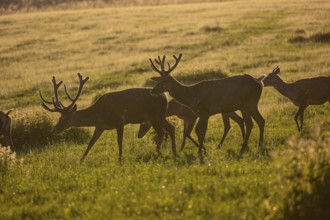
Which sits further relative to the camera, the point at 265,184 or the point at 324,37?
the point at 324,37

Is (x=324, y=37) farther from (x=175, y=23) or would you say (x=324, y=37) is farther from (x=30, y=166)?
(x=30, y=166)

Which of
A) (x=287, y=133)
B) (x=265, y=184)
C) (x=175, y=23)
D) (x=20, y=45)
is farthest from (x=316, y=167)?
(x=175, y=23)

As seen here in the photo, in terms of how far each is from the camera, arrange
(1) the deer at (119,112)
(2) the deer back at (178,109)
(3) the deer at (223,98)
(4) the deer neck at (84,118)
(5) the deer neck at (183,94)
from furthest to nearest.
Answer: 1. (2) the deer back at (178,109)
2. (4) the deer neck at (84,118)
3. (5) the deer neck at (183,94)
4. (1) the deer at (119,112)
5. (3) the deer at (223,98)

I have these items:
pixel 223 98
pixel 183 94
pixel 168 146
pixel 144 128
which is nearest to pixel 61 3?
pixel 144 128

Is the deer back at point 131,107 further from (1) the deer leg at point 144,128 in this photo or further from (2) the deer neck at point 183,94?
(1) the deer leg at point 144,128

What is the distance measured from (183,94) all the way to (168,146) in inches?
53.4

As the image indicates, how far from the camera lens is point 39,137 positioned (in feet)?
52.0

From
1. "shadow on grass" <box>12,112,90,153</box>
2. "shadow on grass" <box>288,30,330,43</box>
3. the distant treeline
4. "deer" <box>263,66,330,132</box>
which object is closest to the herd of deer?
"deer" <box>263,66,330,132</box>

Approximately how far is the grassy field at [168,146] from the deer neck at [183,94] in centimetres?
100

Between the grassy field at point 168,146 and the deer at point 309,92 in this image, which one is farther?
the deer at point 309,92

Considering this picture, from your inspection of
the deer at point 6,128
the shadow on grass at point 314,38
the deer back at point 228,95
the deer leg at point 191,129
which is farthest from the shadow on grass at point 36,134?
the shadow on grass at point 314,38

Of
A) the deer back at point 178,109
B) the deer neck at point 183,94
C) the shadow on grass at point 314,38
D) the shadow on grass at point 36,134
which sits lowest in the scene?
the shadow on grass at point 36,134

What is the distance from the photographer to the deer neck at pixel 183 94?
13008mm

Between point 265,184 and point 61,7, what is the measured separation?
195 feet
